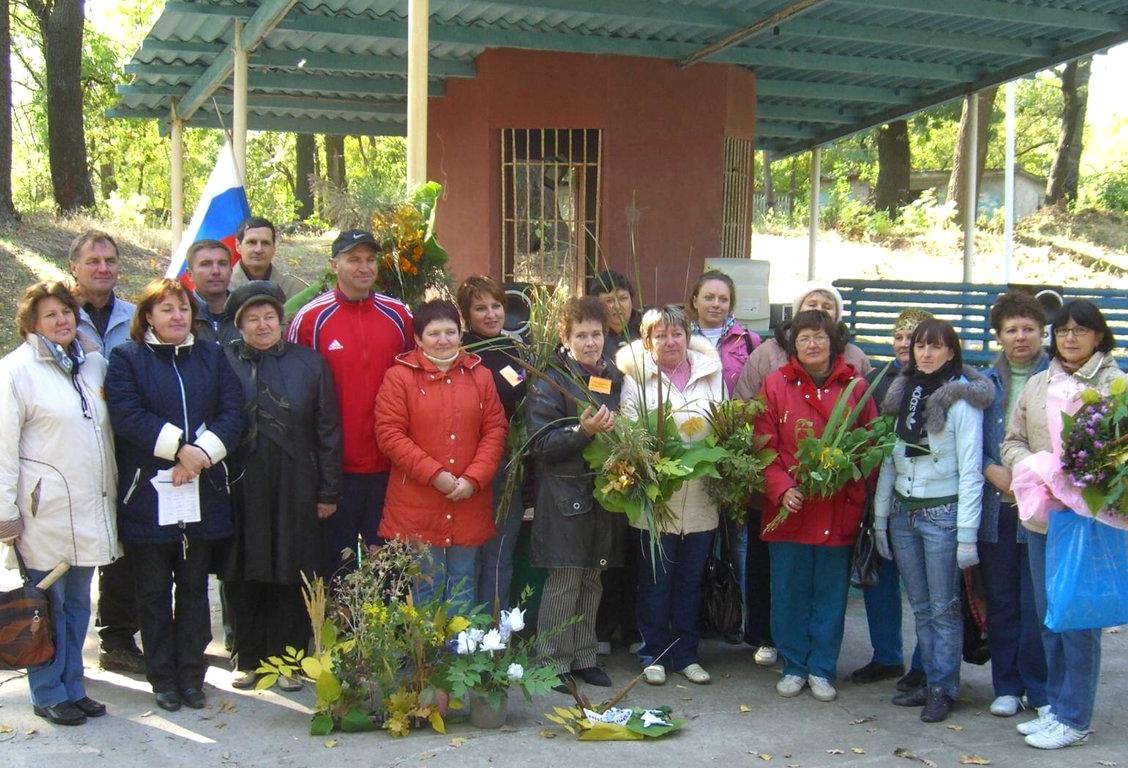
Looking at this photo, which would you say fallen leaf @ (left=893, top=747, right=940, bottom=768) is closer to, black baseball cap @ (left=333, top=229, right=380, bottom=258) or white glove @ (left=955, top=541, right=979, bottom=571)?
white glove @ (left=955, top=541, right=979, bottom=571)

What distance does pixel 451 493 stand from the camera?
15.9 ft

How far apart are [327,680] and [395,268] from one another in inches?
77.8

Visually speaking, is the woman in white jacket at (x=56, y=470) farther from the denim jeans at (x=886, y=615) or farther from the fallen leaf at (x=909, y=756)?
the denim jeans at (x=886, y=615)

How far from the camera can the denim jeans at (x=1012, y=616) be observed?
15.8ft

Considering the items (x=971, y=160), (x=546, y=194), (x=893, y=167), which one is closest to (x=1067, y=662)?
(x=546, y=194)

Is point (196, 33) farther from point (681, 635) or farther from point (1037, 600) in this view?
point (1037, 600)

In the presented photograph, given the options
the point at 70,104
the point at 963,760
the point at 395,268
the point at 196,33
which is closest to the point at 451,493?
the point at 395,268

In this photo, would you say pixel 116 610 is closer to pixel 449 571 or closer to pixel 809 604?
pixel 449 571

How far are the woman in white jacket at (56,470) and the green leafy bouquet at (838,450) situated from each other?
280cm

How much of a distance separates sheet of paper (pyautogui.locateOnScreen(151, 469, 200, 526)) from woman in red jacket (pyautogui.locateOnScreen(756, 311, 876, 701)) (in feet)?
7.88

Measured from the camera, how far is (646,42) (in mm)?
9906

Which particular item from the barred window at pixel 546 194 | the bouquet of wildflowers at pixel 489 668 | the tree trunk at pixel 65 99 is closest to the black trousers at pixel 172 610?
the bouquet of wildflowers at pixel 489 668

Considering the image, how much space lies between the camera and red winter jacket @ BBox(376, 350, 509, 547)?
4.90m

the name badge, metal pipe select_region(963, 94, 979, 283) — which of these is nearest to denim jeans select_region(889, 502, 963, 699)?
the name badge
